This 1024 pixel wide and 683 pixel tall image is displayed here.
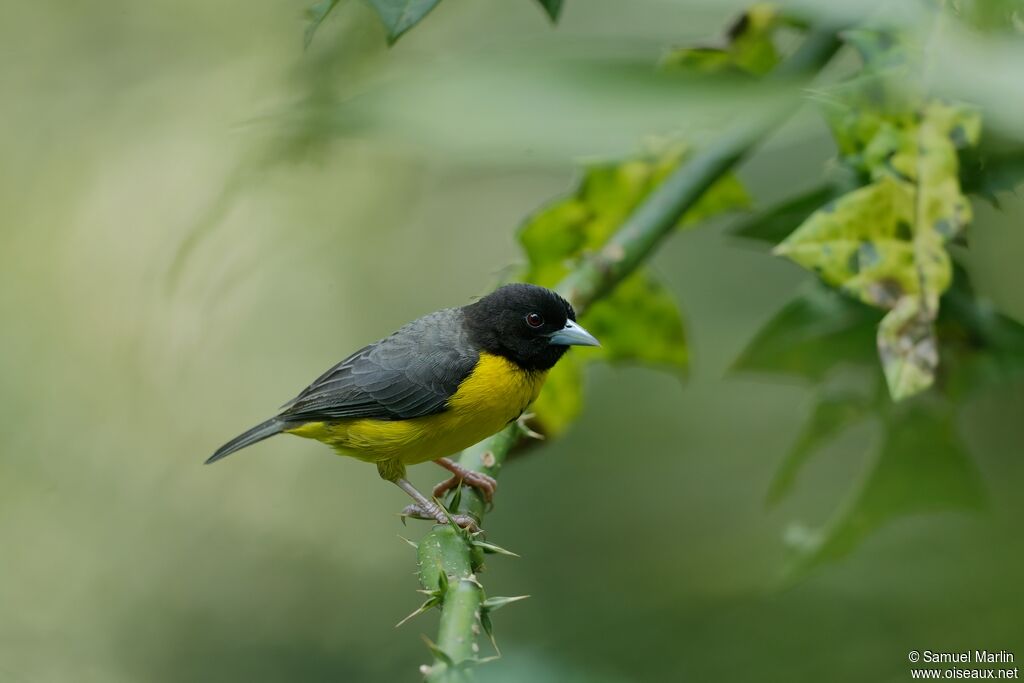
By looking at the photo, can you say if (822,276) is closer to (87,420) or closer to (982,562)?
(982,562)

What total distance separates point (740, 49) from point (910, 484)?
1.35 meters

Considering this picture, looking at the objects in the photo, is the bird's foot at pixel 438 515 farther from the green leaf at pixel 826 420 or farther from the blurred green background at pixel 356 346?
the green leaf at pixel 826 420

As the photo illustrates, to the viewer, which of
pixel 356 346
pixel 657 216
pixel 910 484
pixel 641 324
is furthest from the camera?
pixel 356 346

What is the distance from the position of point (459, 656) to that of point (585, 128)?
0.82 metres

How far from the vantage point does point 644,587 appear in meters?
3.13

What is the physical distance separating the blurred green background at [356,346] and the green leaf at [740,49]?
109mm

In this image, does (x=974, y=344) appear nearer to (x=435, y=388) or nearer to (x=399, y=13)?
(x=435, y=388)

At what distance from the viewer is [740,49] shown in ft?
9.71

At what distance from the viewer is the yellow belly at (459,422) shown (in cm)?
308

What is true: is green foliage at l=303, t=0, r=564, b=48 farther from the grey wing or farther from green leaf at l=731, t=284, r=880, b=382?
the grey wing

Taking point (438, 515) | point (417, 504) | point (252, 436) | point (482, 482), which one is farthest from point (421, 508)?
point (252, 436)

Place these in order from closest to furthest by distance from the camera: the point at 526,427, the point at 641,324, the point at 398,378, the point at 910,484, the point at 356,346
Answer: the point at 910,484 → the point at 526,427 → the point at 641,324 → the point at 398,378 → the point at 356,346

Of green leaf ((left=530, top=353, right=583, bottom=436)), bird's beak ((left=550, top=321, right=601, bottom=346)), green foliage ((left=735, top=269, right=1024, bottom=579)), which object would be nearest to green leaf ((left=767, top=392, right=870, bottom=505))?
green foliage ((left=735, top=269, right=1024, bottom=579))

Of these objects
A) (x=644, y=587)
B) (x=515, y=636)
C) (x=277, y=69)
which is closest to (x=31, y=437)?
(x=515, y=636)
